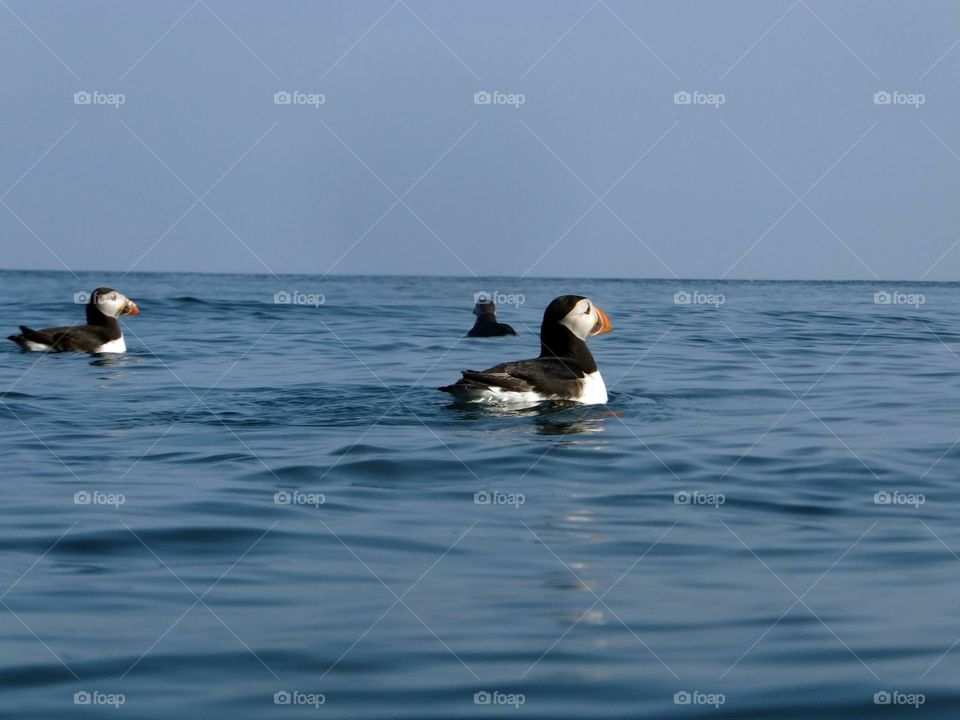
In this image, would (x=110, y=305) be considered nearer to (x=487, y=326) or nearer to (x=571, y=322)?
(x=487, y=326)

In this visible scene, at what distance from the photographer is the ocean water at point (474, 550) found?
5.64 metres

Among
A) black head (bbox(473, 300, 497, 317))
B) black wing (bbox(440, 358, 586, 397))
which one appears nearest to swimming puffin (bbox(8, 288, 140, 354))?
black head (bbox(473, 300, 497, 317))

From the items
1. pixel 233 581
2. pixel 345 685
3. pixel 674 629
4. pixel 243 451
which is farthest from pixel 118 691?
pixel 243 451

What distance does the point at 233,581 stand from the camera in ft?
23.6

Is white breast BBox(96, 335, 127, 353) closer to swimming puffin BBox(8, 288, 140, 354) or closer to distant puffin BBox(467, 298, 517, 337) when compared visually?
swimming puffin BBox(8, 288, 140, 354)

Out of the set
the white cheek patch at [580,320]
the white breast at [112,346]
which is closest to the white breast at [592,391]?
the white cheek patch at [580,320]

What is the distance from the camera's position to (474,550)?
7879mm

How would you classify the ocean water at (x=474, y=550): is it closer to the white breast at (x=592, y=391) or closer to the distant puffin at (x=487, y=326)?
the white breast at (x=592, y=391)

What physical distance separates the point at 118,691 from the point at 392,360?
46.7 ft

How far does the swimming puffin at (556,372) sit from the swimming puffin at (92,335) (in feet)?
28.7

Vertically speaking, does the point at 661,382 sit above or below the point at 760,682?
above

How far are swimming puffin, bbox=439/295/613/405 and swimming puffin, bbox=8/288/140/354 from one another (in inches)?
345

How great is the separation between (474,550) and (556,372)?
608 centimetres

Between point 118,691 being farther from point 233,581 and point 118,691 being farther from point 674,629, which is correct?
point 674,629
